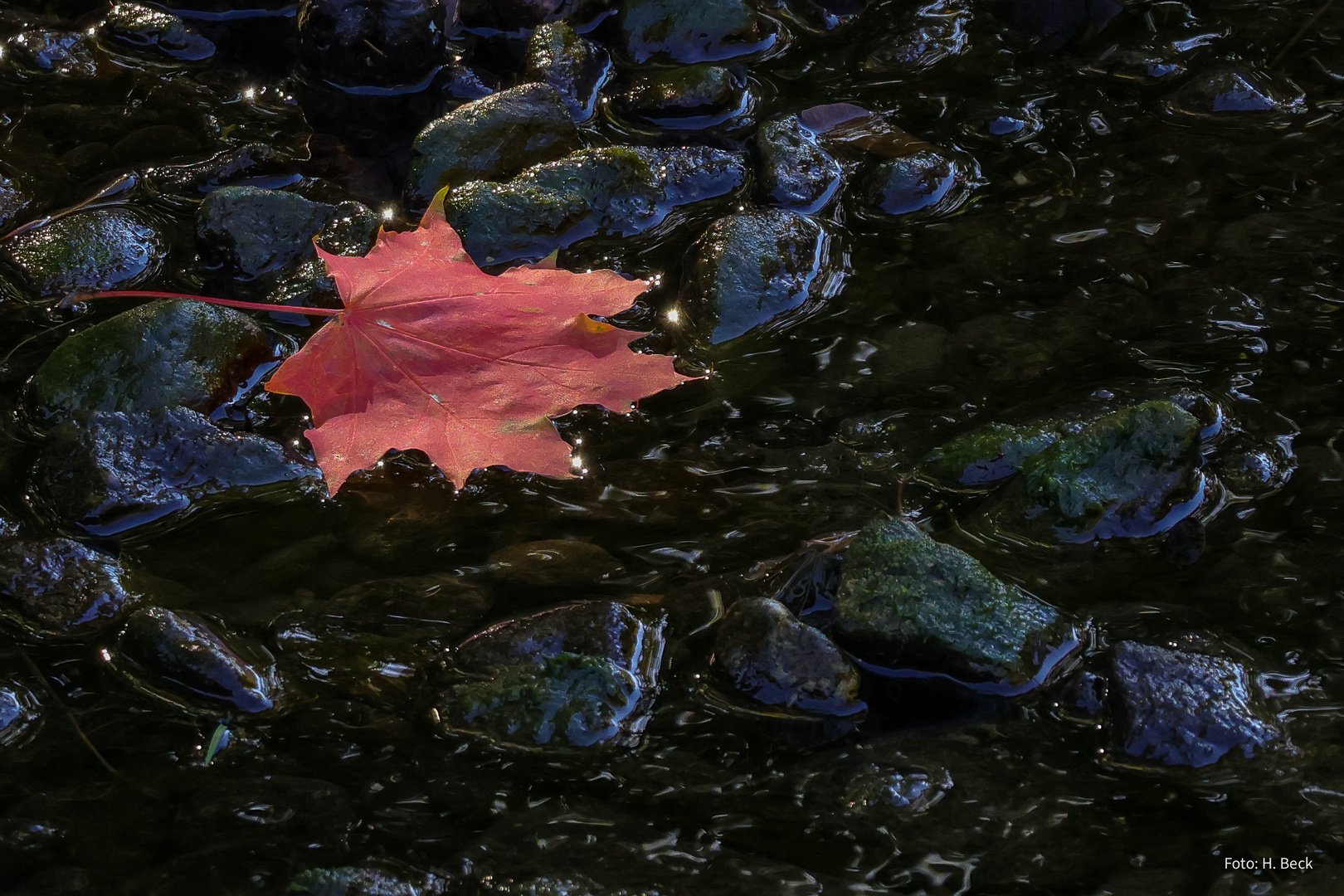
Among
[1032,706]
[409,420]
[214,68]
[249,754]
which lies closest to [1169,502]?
[1032,706]

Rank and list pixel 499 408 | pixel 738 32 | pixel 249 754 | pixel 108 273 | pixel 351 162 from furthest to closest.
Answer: pixel 738 32
pixel 351 162
pixel 108 273
pixel 499 408
pixel 249 754

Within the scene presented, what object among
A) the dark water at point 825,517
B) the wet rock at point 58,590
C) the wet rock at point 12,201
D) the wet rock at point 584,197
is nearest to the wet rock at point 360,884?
the dark water at point 825,517

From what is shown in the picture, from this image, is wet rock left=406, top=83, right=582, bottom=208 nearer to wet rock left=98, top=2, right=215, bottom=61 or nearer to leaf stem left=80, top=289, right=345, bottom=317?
leaf stem left=80, top=289, right=345, bottom=317

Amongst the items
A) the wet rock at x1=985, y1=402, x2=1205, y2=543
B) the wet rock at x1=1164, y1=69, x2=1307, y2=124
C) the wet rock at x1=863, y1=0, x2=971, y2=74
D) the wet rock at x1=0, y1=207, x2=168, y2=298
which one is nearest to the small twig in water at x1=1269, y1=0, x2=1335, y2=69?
the wet rock at x1=1164, y1=69, x2=1307, y2=124

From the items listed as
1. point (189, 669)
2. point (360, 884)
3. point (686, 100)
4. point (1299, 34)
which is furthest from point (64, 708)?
point (1299, 34)

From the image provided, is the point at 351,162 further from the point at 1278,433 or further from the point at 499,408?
the point at 1278,433
